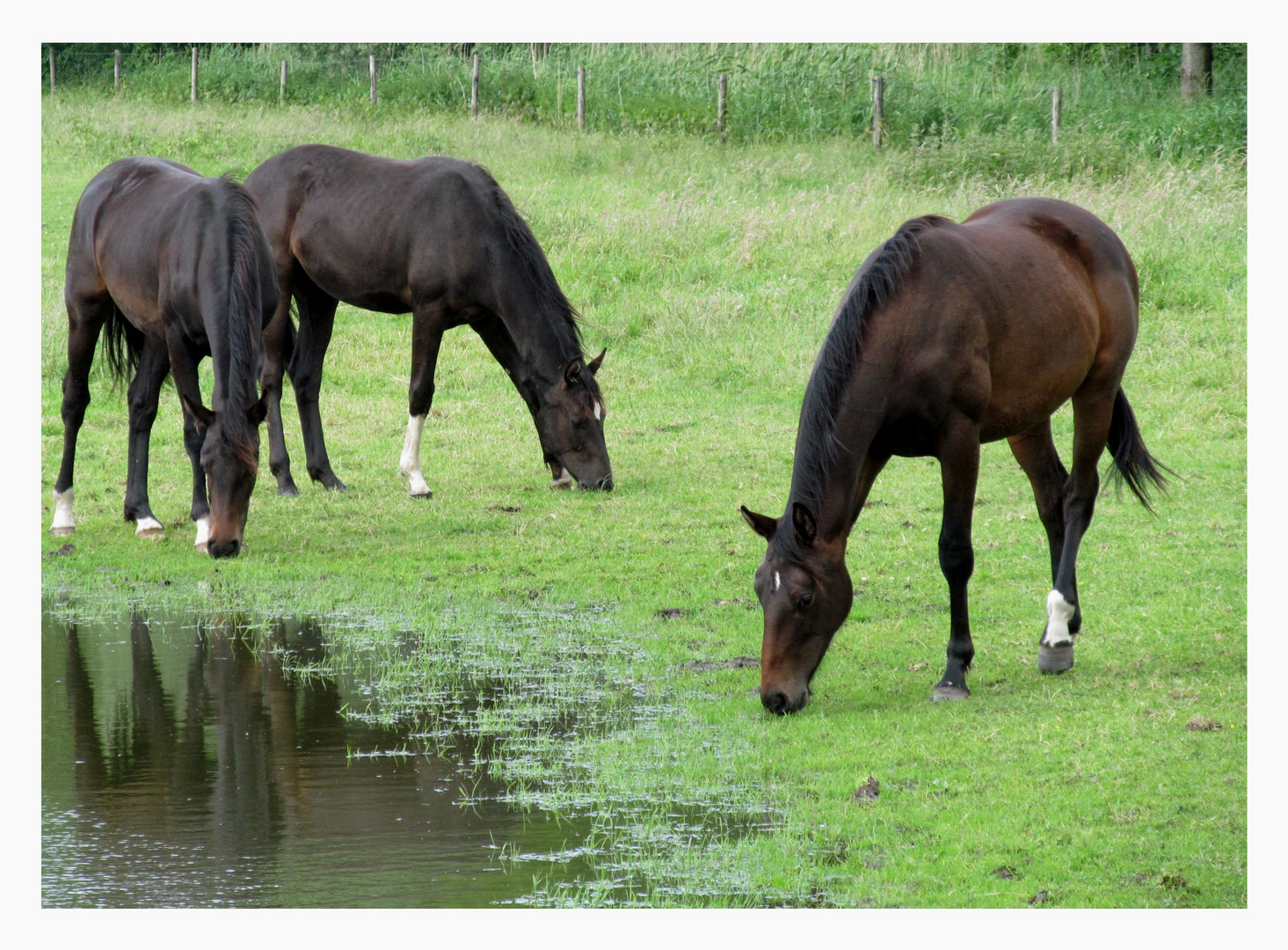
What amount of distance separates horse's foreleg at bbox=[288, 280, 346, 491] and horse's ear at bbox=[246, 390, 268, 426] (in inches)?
98.1

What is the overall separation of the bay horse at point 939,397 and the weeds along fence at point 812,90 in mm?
14081

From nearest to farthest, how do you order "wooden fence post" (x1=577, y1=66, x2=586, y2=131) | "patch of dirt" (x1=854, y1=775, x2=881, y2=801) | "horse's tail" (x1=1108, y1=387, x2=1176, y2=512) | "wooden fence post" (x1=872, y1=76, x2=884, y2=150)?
"patch of dirt" (x1=854, y1=775, x2=881, y2=801) → "horse's tail" (x1=1108, y1=387, x2=1176, y2=512) → "wooden fence post" (x1=872, y1=76, x2=884, y2=150) → "wooden fence post" (x1=577, y1=66, x2=586, y2=131)

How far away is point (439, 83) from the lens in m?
24.5

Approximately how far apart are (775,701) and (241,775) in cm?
215

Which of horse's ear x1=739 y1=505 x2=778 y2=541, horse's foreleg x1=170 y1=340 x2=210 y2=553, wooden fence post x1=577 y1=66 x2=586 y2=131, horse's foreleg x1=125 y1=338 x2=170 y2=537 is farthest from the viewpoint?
wooden fence post x1=577 y1=66 x2=586 y2=131

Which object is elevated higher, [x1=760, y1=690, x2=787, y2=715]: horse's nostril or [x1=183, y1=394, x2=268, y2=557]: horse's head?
[x1=183, y1=394, x2=268, y2=557]: horse's head

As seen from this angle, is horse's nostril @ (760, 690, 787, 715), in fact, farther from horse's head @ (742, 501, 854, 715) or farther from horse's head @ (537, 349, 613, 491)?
horse's head @ (537, 349, 613, 491)

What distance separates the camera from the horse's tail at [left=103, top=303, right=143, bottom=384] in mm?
9562

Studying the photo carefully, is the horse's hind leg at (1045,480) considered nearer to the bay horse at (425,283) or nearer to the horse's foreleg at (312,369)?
the bay horse at (425,283)

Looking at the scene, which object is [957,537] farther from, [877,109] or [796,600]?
[877,109]

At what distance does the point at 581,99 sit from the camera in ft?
74.1

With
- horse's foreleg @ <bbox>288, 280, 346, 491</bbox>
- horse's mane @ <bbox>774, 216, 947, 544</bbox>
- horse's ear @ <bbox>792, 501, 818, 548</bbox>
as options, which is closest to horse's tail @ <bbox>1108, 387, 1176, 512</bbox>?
horse's mane @ <bbox>774, 216, 947, 544</bbox>

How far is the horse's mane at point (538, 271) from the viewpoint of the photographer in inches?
393

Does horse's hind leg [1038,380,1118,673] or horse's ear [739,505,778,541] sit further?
horse's hind leg [1038,380,1118,673]
